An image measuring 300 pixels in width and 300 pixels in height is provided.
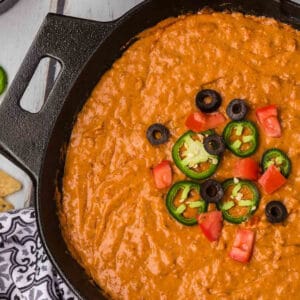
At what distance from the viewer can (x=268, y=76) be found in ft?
11.4

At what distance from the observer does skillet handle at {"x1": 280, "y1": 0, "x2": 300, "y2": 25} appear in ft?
11.5

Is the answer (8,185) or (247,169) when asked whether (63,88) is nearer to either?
(8,185)

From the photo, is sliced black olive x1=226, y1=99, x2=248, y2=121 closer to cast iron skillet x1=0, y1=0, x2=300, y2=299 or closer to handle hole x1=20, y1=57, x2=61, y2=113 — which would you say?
cast iron skillet x1=0, y1=0, x2=300, y2=299

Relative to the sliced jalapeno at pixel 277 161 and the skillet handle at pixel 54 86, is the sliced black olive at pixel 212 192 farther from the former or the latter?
the skillet handle at pixel 54 86

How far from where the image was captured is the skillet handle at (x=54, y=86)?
3.51 metres

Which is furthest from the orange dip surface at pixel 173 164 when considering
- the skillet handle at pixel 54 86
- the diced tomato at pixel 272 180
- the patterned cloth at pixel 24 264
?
the patterned cloth at pixel 24 264

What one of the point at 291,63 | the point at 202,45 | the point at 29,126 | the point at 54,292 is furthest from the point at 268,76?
the point at 54,292

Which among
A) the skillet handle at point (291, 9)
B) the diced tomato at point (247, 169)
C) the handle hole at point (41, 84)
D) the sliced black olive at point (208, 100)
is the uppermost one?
the skillet handle at point (291, 9)

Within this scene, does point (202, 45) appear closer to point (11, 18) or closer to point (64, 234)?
point (64, 234)

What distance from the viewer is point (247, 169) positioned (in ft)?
11.1

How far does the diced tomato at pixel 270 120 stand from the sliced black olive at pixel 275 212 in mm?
349

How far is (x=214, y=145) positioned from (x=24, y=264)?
136 cm

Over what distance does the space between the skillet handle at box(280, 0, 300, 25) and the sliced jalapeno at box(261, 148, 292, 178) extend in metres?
0.73

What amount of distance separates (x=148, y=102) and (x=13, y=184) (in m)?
1.11
